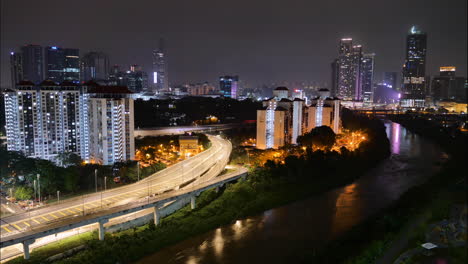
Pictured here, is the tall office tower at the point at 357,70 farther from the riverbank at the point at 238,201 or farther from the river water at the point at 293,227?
the river water at the point at 293,227

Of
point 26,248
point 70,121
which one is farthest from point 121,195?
point 70,121

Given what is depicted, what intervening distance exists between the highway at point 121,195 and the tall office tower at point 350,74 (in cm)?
3861

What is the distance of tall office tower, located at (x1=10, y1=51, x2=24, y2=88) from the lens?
1869cm

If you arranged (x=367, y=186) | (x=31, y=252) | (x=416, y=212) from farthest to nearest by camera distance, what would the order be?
(x=367, y=186) → (x=416, y=212) → (x=31, y=252)

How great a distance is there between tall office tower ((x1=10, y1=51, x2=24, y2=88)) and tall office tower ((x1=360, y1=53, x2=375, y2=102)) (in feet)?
129

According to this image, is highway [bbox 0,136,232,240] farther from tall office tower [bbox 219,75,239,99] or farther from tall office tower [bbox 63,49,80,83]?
tall office tower [bbox 219,75,239,99]

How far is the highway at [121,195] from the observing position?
5449mm

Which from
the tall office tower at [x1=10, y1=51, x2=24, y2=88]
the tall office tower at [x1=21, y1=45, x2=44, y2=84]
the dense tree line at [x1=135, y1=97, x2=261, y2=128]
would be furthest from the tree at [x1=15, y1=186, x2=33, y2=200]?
the tall office tower at [x1=10, y1=51, x2=24, y2=88]

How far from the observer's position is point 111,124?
9250mm

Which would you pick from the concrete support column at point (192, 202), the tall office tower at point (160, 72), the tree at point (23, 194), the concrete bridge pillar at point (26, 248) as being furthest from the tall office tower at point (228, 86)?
the concrete bridge pillar at point (26, 248)

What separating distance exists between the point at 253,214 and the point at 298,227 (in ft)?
3.62

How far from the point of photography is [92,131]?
9.77 metres

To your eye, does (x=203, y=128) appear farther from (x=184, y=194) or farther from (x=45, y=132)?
(x=184, y=194)

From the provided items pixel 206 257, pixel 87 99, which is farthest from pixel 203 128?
pixel 206 257
